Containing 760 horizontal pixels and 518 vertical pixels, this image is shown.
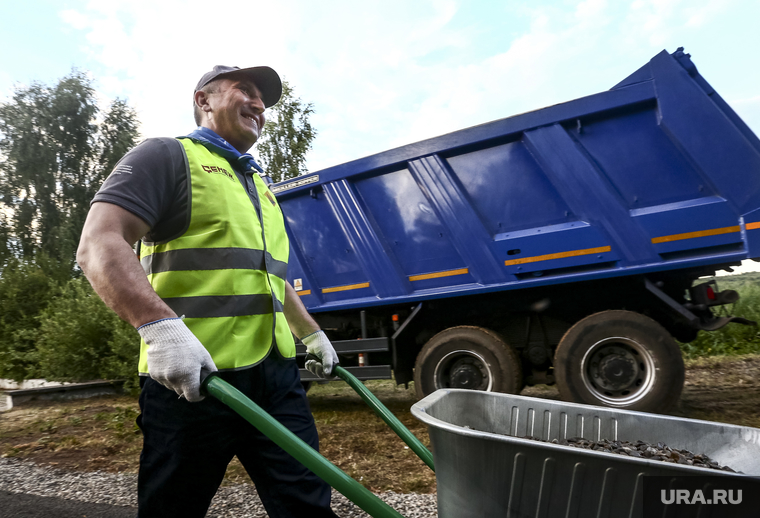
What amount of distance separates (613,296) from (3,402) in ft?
27.4

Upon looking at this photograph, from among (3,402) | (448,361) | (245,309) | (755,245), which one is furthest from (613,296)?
(3,402)

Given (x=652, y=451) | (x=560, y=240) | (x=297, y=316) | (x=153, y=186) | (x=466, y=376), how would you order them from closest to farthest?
1. (x=652, y=451)
2. (x=153, y=186)
3. (x=297, y=316)
4. (x=560, y=240)
5. (x=466, y=376)

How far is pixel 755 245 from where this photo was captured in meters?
3.44

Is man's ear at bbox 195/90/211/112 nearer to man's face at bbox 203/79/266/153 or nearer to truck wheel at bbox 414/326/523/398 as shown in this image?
man's face at bbox 203/79/266/153

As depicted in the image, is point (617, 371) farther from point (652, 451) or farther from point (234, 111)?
point (234, 111)

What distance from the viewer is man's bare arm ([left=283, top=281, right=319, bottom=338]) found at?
206 cm

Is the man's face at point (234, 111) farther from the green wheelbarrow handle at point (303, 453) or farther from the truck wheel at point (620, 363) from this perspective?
the truck wheel at point (620, 363)

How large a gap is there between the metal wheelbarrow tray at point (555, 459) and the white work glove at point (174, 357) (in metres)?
0.60

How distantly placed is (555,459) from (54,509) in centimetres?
295

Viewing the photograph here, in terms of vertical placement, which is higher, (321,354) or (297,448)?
(321,354)

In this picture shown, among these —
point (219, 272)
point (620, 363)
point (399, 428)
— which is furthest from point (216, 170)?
point (620, 363)

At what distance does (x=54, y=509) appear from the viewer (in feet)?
8.84

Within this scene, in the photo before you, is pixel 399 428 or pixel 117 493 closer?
pixel 399 428

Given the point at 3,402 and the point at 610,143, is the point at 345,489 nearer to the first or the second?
the point at 610,143
